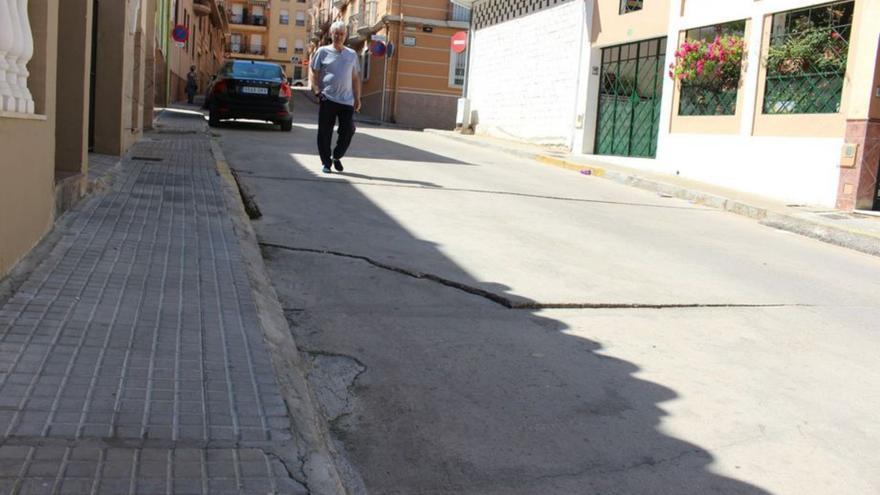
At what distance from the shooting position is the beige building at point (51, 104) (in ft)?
12.7

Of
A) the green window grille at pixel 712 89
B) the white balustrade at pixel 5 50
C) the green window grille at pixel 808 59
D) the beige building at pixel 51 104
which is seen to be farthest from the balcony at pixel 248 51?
the white balustrade at pixel 5 50

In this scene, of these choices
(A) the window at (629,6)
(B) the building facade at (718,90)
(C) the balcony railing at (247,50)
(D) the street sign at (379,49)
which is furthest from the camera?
(C) the balcony railing at (247,50)

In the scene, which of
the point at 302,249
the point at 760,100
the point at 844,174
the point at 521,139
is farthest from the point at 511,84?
the point at 302,249

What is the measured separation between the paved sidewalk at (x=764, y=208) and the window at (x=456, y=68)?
65.3ft

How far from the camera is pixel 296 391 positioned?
2979 millimetres

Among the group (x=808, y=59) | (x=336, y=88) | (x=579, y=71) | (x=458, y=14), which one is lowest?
(x=336, y=88)

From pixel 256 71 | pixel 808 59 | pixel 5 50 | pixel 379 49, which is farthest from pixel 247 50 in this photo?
pixel 5 50

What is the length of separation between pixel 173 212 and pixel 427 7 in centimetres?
3090

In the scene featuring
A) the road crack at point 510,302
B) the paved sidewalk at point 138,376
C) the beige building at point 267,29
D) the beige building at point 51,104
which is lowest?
the road crack at point 510,302

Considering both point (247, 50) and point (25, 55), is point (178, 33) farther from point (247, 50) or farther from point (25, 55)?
point (247, 50)

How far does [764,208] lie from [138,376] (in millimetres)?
9592

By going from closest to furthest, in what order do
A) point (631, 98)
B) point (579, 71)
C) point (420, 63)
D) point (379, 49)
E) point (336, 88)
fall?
point (336, 88) < point (631, 98) < point (579, 71) < point (379, 49) < point (420, 63)

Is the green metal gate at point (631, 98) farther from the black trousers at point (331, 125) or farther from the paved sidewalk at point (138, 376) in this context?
the paved sidewalk at point (138, 376)

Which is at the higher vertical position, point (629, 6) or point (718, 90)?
point (629, 6)
